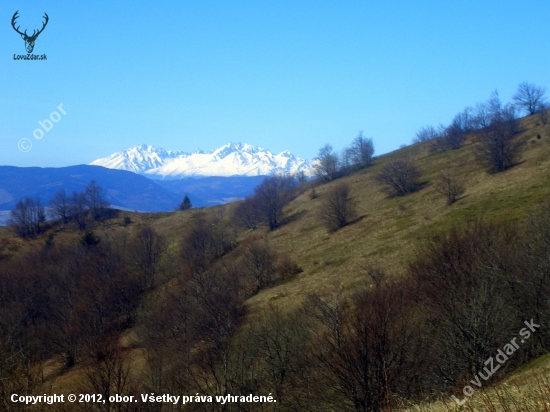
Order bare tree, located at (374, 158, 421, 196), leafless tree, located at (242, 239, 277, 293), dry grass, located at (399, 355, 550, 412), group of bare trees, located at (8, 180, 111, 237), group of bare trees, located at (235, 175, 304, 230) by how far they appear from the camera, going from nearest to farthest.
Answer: dry grass, located at (399, 355, 550, 412) < leafless tree, located at (242, 239, 277, 293) < bare tree, located at (374, 158, 421, 196) < group of bare trees, located at (235, 175, 304, 230) < group of bare trees, located at (8, 180, 111, 237)

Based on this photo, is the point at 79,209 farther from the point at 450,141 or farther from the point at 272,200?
the point at 450,141

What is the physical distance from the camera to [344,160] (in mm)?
104375

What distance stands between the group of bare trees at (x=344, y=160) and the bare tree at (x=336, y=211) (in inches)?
1408

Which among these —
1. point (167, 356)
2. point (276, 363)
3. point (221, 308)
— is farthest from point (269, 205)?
point (276, 363)

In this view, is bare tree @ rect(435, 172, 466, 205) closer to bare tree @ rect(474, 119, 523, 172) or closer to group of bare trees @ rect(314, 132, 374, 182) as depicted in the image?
bare tree @ rect(474, 119, 523, 172)

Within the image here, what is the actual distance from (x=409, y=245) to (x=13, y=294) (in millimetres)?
50808

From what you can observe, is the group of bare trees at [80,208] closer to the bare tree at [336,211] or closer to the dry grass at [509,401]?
the bare tree at [336,211]

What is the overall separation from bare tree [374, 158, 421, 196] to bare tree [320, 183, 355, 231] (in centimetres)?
864

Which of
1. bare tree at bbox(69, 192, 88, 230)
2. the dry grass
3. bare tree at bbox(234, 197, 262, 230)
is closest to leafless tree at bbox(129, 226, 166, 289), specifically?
bare tree at bbox(234, 197, 262, 230)

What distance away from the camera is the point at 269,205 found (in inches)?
3027

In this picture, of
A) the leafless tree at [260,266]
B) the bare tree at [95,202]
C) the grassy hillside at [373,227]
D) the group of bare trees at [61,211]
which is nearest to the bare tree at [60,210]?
the group of bare trees at [61,211]

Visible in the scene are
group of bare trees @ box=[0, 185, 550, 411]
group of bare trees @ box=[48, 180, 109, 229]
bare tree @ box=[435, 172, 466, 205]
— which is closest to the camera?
group of bare trees @ box=[0, 185, 550, 411]

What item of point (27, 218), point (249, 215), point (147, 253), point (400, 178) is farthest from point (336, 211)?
point (27, 218)

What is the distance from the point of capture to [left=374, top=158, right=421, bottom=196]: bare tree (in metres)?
65.8
